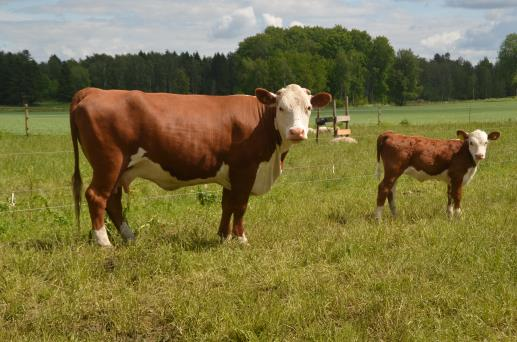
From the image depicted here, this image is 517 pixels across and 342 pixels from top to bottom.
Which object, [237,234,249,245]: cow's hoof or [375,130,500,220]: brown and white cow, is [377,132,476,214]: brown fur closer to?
[375,130,500,220]: brown and white cow

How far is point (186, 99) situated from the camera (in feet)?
22.2

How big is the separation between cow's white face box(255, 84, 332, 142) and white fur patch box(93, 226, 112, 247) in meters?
2.32

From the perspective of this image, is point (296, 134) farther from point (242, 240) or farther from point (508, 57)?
point (508, 57)

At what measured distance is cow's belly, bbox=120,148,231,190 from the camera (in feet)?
21.2

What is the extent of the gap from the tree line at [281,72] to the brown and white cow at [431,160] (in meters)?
71.2

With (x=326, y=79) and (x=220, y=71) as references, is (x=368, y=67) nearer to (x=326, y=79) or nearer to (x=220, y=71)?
(x=326, y=79)

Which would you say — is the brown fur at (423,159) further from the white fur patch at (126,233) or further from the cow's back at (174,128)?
the white fur patch at (126,233)

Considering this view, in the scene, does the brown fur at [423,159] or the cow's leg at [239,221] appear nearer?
the cow's leg at [239,221]

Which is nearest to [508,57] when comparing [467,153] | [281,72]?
[281,72]

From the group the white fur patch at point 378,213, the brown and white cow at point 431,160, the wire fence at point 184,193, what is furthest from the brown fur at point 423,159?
the wire fence at point 184,193

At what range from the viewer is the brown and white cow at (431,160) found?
28.6 feet

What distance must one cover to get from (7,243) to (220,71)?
95.7 meters

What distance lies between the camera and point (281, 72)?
8025 cm

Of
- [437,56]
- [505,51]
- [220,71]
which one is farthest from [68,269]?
[437,56]
